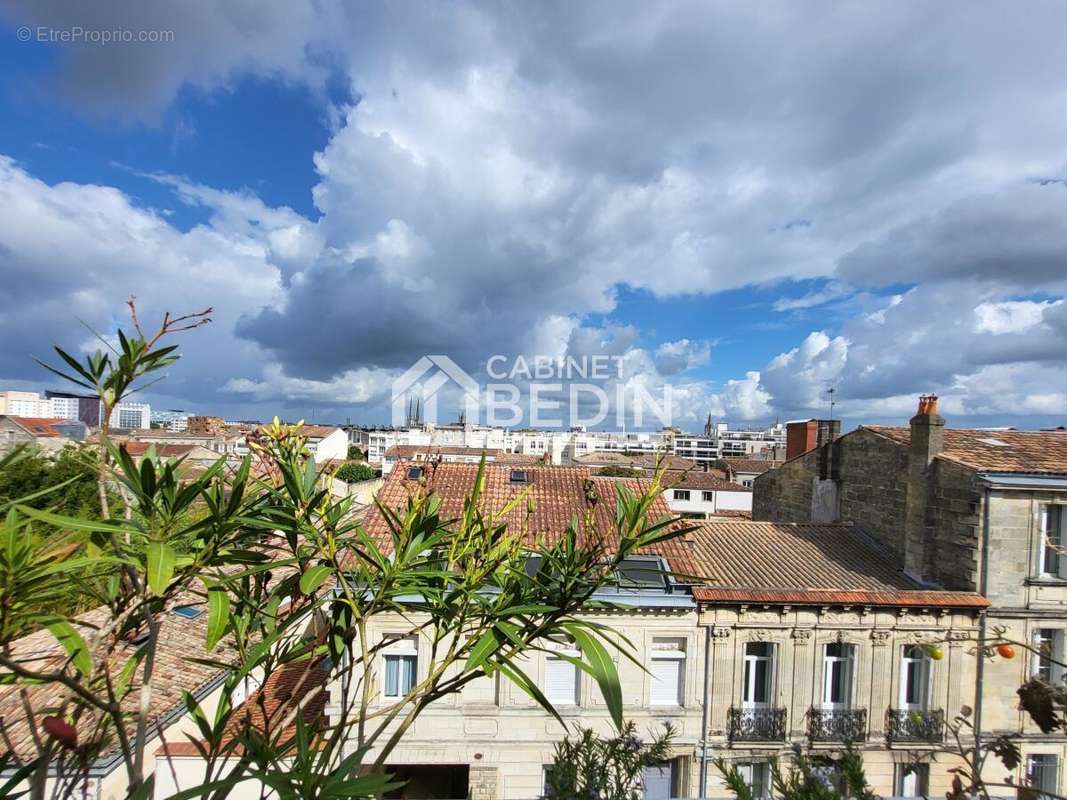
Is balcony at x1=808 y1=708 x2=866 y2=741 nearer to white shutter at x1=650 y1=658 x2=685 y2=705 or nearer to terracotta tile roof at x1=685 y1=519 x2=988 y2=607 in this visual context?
terracotta tile roof at x1=685 y1=519 x2=988 y2=607

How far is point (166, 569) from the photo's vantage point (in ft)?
5.56

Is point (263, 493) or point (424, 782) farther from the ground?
point (263, 493)

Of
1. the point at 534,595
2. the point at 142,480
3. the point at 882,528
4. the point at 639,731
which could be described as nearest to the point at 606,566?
the point at 534,595

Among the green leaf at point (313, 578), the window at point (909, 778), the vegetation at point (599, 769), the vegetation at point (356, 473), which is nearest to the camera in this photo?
the green leaf at point (313, 578)

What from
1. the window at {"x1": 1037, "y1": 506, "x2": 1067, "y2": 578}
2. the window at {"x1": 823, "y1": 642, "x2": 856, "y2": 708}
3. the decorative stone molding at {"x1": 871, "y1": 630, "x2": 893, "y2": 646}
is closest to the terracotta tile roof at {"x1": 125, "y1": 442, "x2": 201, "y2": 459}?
the window at {"x1": 823, "y1": 642, "x2": 856, "y2": 708}

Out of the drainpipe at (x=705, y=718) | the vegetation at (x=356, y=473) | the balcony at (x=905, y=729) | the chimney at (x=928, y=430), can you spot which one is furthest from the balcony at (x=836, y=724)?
the vegetation at (x=356, y=473)

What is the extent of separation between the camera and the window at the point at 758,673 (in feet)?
31.8

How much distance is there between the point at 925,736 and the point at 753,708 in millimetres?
3269

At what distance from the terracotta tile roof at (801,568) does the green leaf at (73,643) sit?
341 inches

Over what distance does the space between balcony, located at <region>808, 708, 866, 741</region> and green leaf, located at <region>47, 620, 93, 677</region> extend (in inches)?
447

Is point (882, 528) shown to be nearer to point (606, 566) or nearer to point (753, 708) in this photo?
point (753, 708)

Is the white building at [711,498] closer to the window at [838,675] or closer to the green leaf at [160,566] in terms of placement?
the window at [838,675]

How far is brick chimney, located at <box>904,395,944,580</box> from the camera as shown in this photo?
10.8 m

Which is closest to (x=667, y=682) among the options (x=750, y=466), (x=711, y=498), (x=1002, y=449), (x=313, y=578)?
(x=1002, y=449)
